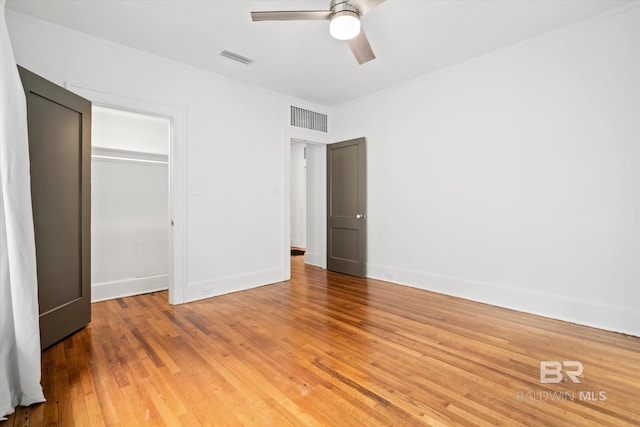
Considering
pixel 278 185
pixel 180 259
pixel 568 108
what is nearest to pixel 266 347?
pixel 180 259

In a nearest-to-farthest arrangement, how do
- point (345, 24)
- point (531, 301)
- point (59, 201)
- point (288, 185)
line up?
point (345, 24) → point (59, 201) → point (531, 301) → point (288, 185)

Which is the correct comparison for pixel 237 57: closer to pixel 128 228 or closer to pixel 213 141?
pixel 213 141

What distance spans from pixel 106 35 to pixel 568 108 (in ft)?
15.4

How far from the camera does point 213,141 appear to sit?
4.01 meters

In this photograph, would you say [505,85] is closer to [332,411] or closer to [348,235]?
[348,235]

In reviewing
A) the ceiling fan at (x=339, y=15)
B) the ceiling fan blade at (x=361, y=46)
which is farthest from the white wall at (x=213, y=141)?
the ceiling fan blade at (x=361, y=46)

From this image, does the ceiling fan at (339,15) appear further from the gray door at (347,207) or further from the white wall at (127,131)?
the gray door at (347,207)

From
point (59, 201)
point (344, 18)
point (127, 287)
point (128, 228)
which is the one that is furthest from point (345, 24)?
point (127, 287)

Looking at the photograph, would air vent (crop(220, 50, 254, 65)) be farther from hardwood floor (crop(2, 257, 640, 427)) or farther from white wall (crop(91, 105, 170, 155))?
hardwood floor (crop(2, 257, 640, 427))

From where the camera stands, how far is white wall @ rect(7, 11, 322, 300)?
2984 mm

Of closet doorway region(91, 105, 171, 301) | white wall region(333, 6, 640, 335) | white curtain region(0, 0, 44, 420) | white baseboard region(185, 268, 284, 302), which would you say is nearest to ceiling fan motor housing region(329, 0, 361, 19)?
white curtain region(0, 0, 44, 420)

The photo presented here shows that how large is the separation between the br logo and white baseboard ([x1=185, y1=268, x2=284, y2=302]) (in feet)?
10.9

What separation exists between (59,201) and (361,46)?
9.58 feet

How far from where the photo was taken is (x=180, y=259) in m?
3.71
